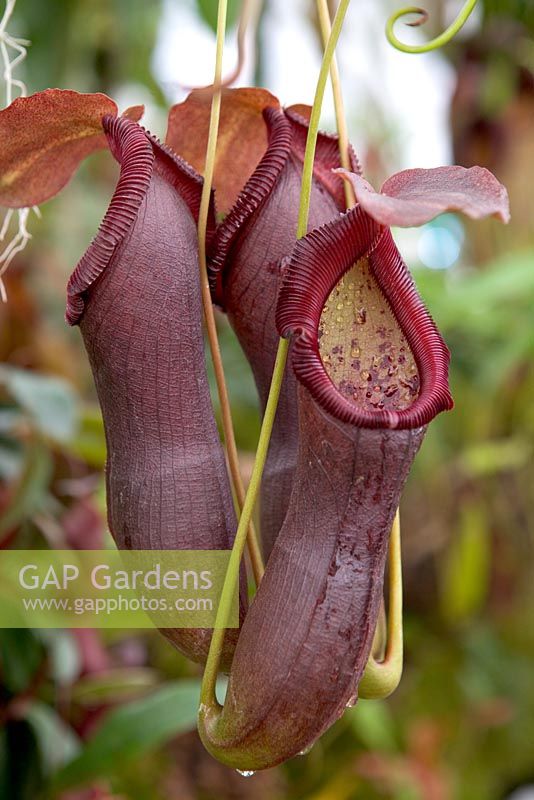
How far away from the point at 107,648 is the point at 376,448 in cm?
131

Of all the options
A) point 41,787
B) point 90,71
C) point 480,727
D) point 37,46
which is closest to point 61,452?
point 41,787

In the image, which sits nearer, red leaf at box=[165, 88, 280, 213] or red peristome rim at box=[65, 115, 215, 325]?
red peristome rim at box=[65, 115, 215, 325]

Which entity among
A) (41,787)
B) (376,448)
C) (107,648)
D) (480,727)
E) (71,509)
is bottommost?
(480,727)

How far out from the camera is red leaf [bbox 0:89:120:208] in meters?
0.66

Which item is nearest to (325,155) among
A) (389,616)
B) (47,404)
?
(389,616)

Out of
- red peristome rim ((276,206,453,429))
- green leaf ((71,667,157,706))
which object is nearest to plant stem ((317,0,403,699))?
red peristome rim ((276,206,453,429))

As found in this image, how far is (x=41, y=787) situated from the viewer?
4.20ft

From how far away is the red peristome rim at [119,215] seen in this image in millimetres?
604

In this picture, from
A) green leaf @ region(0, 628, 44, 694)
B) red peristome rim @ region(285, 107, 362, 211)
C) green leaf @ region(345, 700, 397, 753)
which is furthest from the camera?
green leaf @ region(345, 700, 397, 753)

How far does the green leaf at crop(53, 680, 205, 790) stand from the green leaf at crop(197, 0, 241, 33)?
3.24 feet

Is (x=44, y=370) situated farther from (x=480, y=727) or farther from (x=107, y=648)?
(x=480, y=727)

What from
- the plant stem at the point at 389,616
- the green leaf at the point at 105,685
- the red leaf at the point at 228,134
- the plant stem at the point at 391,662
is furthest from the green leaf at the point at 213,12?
the green leaf at the point at 105,685

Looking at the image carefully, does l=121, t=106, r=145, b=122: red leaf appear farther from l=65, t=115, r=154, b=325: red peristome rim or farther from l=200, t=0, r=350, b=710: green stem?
l=200, t=0, r=350, b=710: green stem

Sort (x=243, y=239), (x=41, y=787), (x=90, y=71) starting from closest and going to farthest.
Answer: (x=243, y=239), (x=41, y=787), (x=90, y=71)
